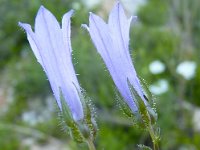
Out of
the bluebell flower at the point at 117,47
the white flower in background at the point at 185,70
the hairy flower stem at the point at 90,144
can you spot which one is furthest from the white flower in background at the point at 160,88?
the hairy flower stem at the point at 90,144

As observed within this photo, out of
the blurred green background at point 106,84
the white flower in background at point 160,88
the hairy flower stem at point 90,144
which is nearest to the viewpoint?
the hairy flower stem at point 90,144

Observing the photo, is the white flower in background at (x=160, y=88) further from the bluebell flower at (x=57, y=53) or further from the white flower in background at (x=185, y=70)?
the bluebell flower at (x=57, y=53)

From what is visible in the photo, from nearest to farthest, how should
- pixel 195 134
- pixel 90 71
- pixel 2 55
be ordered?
pixel 195 134
pixel 90 71
pixel 2 55

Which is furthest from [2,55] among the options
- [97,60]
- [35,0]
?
[97,60]

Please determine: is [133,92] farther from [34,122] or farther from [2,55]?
[2,55]

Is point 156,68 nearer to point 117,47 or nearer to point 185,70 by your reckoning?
point 185,70

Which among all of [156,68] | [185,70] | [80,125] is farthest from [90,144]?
[156,68]

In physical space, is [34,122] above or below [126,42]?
below

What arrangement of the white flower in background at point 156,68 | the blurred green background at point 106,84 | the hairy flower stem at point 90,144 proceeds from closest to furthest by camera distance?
the hairy flower stem at point 90,144 < the blurred green background at point 106,84 < the white flower in background at point 156,68
